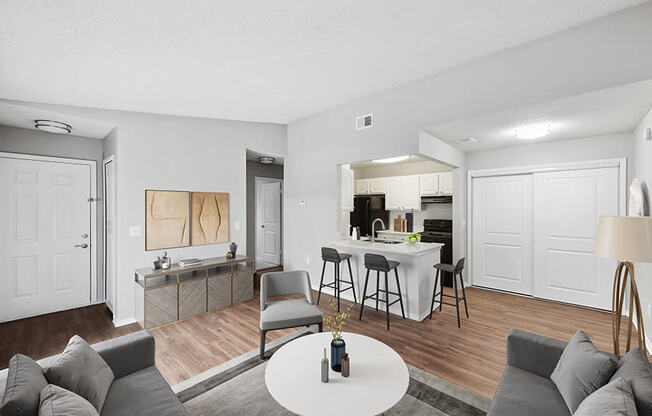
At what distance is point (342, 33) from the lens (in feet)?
7.87

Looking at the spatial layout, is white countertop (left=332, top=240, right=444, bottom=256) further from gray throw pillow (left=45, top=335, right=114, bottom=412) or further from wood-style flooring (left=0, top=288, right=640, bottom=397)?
gray throw pillow (left=45, top=335, right=114, bottom=412)

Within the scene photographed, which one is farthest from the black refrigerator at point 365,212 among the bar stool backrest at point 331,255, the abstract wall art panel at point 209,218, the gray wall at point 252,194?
the abstract wall art panel at point 209,218

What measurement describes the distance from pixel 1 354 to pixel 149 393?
2539 mm

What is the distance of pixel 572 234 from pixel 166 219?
5807mm

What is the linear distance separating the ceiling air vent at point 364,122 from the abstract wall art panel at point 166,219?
269cm

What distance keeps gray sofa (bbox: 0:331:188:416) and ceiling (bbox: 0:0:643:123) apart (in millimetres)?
2212

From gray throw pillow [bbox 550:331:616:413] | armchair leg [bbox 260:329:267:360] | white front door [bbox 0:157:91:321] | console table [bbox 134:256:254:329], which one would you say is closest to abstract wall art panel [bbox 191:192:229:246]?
console table [bbox 134:256:254:329]

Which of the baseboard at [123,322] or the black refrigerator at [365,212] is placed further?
the black refrigerator at [365,212]

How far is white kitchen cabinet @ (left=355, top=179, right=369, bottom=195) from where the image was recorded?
680 centimetres

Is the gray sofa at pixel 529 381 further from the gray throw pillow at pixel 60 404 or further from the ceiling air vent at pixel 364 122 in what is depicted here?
the ceiling air vent at pixel 364 122

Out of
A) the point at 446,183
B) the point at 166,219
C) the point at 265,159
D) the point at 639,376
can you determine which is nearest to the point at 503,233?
the point at 446,183

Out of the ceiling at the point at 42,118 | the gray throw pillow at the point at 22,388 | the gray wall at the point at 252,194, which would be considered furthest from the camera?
the gray wall at the point at 252,194

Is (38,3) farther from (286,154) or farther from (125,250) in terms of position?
(286,154)

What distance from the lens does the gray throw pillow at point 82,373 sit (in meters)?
1.43
